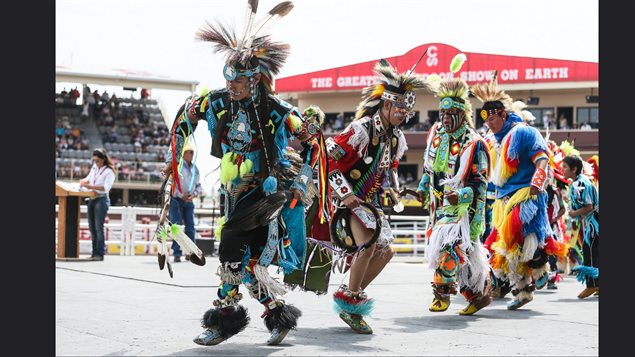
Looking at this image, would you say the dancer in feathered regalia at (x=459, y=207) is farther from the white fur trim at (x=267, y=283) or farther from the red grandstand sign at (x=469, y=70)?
the red grandstand sign at (x=469, y=70)

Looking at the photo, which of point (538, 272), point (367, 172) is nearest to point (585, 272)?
point (538, 272)

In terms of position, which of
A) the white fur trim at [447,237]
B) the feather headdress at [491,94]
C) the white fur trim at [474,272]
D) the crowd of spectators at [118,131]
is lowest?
the white fur trim at [474,272]

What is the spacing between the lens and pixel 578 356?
5613 millimetres

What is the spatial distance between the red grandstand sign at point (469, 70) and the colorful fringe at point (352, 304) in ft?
121

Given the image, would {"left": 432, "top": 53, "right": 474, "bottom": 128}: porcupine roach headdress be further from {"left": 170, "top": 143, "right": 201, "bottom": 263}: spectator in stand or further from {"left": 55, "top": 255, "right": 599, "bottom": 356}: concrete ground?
{"left": 170, "top": 143, "right": 201, "bottom": 263}: spectator in stand

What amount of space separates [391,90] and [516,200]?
2.28 meters

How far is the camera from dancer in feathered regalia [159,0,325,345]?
19.3 feet

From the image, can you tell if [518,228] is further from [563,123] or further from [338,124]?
[338,124]

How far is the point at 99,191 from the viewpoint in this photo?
13.9 metres

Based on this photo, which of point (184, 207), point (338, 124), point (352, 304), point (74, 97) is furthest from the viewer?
point (338, 124)

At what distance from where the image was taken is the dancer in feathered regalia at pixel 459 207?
8.03m

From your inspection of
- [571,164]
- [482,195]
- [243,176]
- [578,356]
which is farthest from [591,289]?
[243,176]

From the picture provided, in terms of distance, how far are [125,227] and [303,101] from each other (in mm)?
36946

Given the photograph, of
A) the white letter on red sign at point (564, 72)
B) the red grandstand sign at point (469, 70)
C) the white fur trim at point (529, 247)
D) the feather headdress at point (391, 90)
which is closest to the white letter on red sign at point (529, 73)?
the red grandstand sign at point (469, 70)
